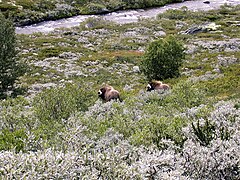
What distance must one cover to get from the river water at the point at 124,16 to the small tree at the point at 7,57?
58817 millimetres

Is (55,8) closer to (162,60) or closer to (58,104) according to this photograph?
(162,60)

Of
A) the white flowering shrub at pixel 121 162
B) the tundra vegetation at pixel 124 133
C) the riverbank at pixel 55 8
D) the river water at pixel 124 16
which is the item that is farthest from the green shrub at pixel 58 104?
the riverbank at pixel 55 8

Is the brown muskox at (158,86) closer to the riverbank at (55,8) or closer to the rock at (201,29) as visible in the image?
the rock at (201,29)

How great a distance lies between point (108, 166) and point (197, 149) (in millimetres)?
2255

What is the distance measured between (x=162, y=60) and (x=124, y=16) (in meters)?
79.1

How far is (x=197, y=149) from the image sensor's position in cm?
793

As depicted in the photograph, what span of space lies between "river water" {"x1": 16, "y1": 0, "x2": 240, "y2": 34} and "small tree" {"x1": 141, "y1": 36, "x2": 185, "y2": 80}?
60050mm

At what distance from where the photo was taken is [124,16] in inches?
4245

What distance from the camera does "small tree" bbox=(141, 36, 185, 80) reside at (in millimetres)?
31509

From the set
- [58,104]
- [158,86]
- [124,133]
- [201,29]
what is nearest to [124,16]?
[201,29]

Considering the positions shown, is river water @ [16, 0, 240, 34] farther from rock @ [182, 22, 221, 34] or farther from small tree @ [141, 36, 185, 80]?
small tree @ [141, 36, 185, 80]

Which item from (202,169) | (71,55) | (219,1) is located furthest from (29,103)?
(219,1)

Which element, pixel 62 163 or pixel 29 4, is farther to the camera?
pixel 29 4

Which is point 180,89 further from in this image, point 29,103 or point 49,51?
point 49,51
